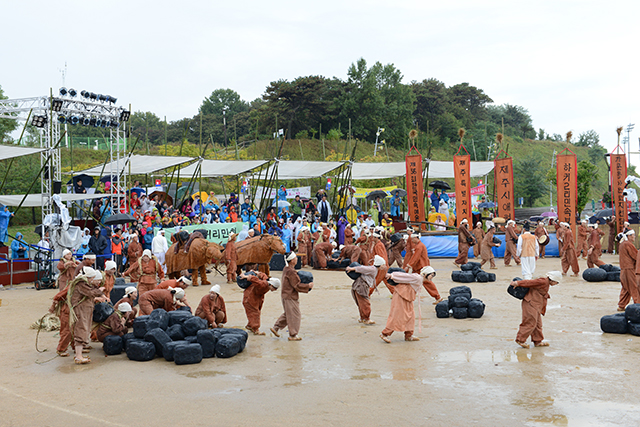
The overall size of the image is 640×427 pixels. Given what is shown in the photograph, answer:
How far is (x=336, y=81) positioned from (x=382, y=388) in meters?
38.1

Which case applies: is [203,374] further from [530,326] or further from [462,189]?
[462,189]

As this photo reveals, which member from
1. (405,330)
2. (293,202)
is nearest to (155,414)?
(405,330)

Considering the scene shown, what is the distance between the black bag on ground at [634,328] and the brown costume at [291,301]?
526 cm

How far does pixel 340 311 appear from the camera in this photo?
1178cm

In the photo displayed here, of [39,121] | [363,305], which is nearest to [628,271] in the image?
[363,305]

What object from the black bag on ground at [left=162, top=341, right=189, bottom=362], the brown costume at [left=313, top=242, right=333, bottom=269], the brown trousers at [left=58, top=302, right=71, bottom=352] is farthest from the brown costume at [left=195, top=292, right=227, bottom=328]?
the brown costume at [left=313, top=242, right=333, bottom=269]

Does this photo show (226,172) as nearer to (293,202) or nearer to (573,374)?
(293,202)

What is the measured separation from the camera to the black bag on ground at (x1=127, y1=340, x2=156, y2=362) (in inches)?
320

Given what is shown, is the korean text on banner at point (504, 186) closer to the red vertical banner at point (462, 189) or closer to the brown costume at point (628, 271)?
the red vertical banner at point (462, 189)

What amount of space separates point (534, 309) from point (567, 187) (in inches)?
577

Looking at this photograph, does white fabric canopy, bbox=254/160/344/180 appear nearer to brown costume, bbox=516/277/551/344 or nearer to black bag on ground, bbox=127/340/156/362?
brown costume, bbox=516/277/551/344

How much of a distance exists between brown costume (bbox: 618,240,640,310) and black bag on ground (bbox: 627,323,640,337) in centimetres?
184

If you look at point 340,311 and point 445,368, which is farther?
point 340,311

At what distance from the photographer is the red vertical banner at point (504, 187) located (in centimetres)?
2181
